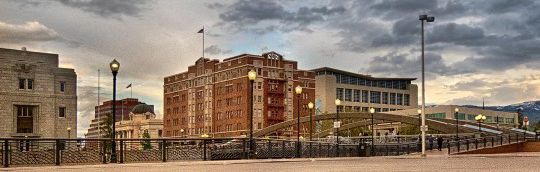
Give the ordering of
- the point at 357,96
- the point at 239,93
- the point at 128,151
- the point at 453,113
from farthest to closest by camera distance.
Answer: the point at 357,96
the point at 453,113
the point at 239,93
the point at 128,151

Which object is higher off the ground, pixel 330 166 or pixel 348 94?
pixel 348 94

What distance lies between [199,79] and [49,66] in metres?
86.1

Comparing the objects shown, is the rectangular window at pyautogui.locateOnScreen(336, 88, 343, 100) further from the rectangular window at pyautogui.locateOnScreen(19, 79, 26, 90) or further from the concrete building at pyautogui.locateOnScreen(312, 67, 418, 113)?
the rectangular window at pyautogui.locateOnScreen(19, 79, 26, 90)

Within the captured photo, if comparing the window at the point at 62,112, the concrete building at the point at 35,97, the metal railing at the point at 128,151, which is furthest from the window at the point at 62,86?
the metal railing at the point at 128,151

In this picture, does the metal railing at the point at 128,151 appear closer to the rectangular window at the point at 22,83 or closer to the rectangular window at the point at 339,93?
the rectangular window at the point at 22,83

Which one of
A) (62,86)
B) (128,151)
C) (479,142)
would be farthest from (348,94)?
(128,151)

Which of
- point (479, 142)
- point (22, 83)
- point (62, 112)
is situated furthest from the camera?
point (62, 112)

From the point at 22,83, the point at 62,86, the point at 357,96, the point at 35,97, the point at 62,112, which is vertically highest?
the point at 357,96

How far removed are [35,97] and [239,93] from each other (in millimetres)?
74627

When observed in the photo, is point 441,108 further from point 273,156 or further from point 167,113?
point 273,156

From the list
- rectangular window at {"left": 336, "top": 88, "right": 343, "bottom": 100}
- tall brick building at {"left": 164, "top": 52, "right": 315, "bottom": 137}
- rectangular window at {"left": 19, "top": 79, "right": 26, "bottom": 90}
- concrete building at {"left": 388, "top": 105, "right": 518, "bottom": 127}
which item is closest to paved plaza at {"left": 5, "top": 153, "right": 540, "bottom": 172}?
rectangular window at {"left": 19, "top": 79, "right": 26, "bottom": 90}

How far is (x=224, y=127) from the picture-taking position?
6043 inches

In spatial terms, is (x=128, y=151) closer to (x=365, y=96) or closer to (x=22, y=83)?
(x=22, y=83)

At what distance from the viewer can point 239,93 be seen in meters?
148
